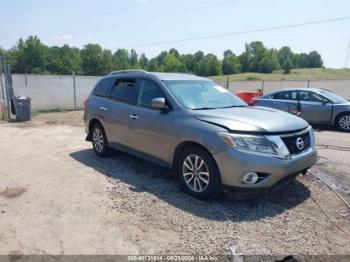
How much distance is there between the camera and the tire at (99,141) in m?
6.21

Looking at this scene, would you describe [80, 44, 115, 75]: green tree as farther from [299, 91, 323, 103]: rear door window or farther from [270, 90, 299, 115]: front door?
[299, 91, 323, 103]: rear door window

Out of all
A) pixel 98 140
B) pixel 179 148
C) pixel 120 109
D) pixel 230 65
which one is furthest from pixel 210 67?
pixel 179 148

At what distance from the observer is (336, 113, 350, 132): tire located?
9.78 m

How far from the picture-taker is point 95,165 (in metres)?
5.91

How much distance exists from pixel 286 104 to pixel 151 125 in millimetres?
7132

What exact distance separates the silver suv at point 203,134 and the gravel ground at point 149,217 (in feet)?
1.21

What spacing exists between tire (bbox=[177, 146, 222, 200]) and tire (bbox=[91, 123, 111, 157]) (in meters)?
2.26

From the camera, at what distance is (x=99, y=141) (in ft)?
20.9

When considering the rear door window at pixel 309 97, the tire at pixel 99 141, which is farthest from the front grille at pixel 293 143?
the rear door window at pixel 309 97

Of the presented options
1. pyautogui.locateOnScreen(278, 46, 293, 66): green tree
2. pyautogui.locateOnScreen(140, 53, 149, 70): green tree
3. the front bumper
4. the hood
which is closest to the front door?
the hood

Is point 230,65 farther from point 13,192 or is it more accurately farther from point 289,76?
point 13,192

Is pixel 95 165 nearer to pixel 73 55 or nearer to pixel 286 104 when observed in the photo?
pixel 286 104

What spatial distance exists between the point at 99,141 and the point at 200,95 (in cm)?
251

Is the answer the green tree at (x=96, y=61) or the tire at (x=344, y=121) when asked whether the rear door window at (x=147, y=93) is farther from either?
the green tree at (x=96, y=61)
